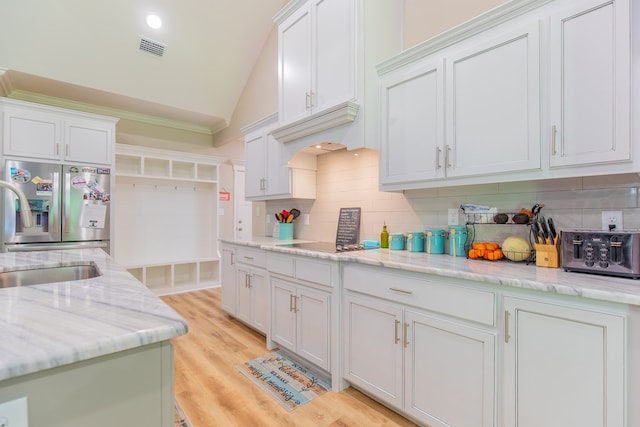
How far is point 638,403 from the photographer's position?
110 cm

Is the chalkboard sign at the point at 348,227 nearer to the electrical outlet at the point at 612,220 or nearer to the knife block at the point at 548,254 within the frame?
the knife block at the point at 548,254

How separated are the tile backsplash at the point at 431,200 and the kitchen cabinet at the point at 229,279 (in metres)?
0.71

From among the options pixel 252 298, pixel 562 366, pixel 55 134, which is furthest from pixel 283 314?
pixel 55 134

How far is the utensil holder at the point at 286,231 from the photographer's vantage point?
343 cm

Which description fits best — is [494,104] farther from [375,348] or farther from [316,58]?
[375,348]

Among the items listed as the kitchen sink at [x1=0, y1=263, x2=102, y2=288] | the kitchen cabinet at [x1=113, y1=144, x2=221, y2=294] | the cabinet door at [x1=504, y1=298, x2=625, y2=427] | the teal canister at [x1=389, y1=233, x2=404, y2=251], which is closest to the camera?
the cabinet door at [x1=504, y1=298, x2=625, y2=427]

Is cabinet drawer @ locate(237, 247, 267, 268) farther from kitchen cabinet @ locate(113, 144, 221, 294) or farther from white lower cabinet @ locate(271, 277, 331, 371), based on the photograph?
kitchen cabinet @ locate(113, 144, 221, 294)

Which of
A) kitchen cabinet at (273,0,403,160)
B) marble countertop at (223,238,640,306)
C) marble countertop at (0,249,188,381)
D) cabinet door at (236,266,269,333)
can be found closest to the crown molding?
kitchen cabinet at (273,0,403,160)

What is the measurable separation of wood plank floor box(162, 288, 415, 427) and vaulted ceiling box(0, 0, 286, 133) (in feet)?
10.9

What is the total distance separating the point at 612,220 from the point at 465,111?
2.96 ft

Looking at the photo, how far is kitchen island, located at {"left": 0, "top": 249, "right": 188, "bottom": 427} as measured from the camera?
0.58m

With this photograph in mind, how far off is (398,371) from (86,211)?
12.4 feet

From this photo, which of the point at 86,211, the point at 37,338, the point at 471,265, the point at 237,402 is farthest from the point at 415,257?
the point at 86,211

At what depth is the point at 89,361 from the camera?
645 millimetres
